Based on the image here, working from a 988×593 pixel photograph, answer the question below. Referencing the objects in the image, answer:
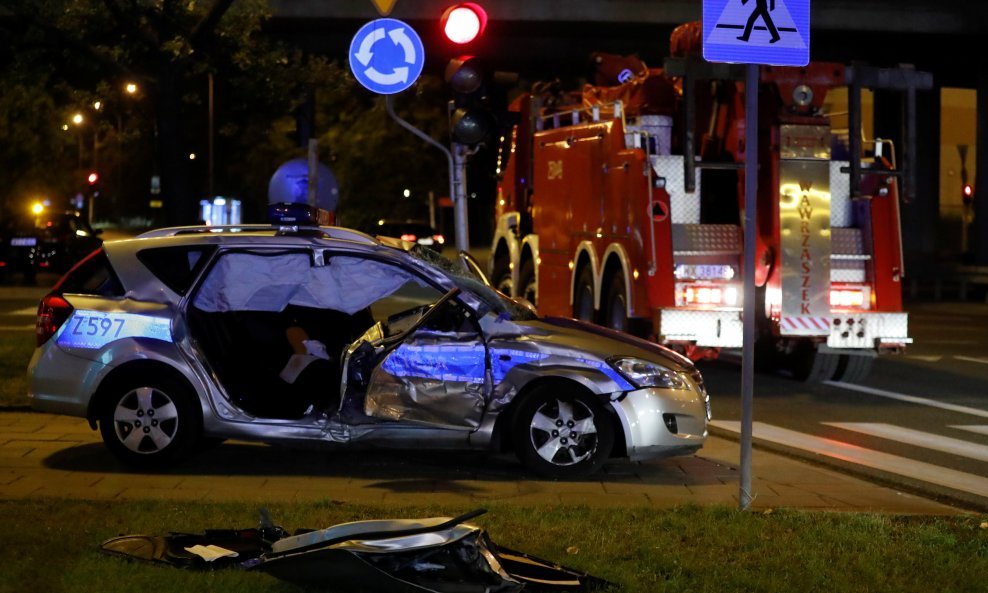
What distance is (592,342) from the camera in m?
9.47

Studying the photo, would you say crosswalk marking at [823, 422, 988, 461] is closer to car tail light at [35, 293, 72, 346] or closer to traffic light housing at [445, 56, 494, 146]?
traffic light housing at [445, 56, 494, 146]

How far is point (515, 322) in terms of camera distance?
31.1 feet

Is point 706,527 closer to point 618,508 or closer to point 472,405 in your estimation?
point 618,508

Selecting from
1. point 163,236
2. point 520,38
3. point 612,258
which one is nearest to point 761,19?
point 163,236

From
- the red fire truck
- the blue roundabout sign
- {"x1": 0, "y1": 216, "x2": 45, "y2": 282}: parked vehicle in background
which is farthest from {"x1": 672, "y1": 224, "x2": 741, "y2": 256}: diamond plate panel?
{"x1": 0, "y1": 216, "x2": 45, "y2": 282}: parked vehicle in background

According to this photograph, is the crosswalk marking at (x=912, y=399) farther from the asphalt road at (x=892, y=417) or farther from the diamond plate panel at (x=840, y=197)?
the diamond plate panel at (x=840, y=197)

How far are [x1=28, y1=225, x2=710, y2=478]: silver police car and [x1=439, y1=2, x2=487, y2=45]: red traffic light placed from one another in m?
2.66

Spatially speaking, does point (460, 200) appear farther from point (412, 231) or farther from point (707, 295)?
point (412, 231)

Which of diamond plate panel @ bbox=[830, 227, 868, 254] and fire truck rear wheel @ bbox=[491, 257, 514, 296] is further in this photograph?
fire truck rear wheel @ bbox=[491, 257, 514, 296]

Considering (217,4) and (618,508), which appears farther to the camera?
(217,4)

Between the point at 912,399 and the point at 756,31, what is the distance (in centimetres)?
762

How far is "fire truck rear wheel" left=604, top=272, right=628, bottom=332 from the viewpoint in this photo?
15453 mm

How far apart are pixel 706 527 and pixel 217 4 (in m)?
9.49

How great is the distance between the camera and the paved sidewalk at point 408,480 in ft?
28.3
